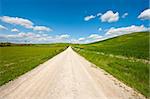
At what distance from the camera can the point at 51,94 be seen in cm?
873

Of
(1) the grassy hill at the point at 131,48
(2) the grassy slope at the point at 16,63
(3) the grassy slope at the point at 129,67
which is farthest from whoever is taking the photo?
(1) the grassy hill at the point at 131,48

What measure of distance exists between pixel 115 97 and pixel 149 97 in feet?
5.96

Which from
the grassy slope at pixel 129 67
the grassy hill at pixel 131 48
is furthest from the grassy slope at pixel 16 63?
the grassy hill at pixel 131 48

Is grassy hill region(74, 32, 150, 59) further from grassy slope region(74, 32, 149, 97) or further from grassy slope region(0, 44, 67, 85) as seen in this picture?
grassy slope region(0, 44, 67, 85)

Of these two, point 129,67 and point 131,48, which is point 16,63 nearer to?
point 129,67

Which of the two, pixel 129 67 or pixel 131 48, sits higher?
pixel 131 48

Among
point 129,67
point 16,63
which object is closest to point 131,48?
point 129,67

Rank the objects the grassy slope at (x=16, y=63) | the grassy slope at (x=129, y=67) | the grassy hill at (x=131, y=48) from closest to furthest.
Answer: the grassy slope at (x=129, y=67) → the grassy slope at (x=16, y=63) → the grassy hill at (x=131, y=48)

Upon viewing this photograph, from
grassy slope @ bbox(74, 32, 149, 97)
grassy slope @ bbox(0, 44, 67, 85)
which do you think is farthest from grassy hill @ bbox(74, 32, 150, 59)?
grassy slope @ bbox(0, 44, 67, 85)

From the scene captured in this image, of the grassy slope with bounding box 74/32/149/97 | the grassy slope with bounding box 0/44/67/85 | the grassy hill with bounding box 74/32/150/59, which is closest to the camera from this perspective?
the grassy slope with bounding box 74/32/149/97

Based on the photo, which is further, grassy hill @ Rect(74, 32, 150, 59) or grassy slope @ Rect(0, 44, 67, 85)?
grassy hill @ Rect(74, 32, 150, 59)

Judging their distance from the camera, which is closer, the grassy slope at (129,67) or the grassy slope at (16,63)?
the grassy slope at (129,67)

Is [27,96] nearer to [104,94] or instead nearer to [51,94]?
[51,94]

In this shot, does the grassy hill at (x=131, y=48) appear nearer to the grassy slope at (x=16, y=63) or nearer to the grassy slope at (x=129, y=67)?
the grassy slope at (x=129, y=67)
